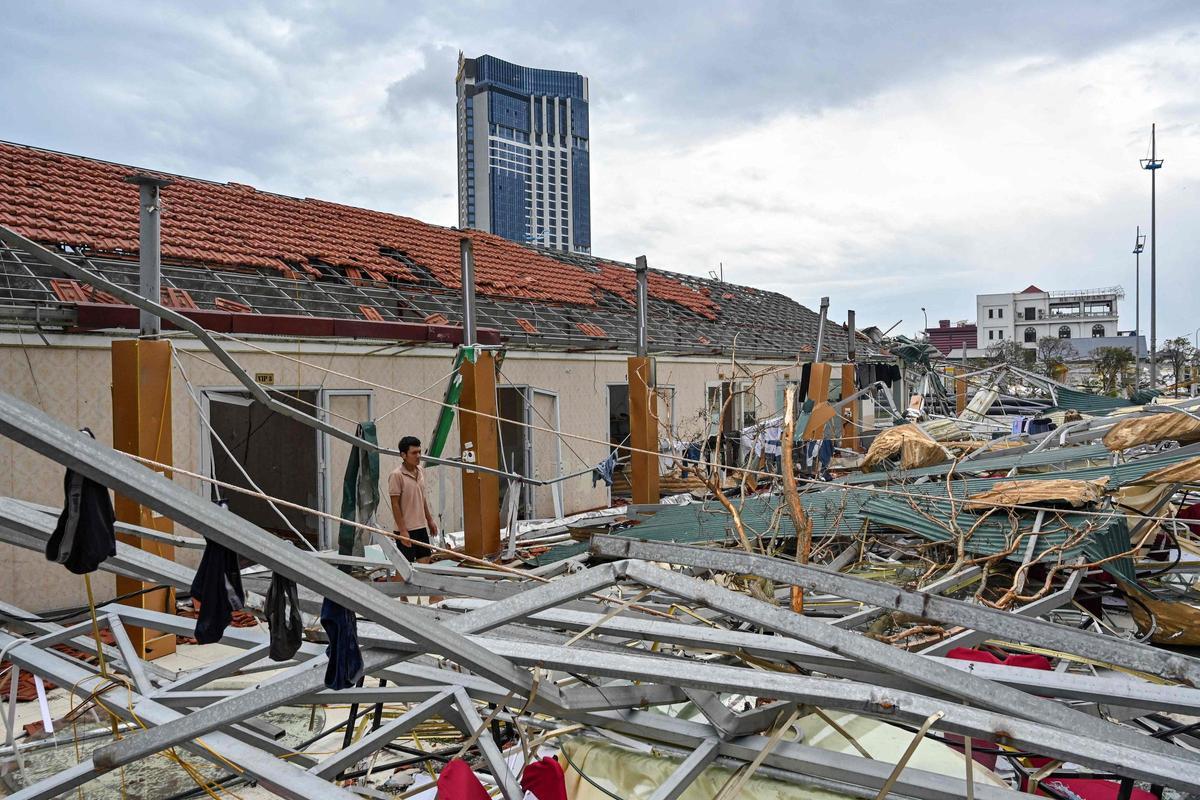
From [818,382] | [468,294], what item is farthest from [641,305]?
[818,382]

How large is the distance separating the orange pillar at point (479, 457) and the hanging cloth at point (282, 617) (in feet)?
25.5

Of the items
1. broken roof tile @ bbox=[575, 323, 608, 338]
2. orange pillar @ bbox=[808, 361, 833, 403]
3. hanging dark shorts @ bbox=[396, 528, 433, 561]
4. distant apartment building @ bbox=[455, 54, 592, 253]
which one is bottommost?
hanging dark shorts @ bbox=[396, 528, 433, 561]

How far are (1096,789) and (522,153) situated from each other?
468 ft

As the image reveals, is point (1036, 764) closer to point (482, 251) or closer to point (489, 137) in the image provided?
point (482, 251)

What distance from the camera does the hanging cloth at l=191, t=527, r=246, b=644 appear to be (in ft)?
7.45

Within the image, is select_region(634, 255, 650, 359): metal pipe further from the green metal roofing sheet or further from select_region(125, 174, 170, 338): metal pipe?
select_region(125, 174, 170, 338): metal pipe

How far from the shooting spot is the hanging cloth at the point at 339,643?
2.31 m

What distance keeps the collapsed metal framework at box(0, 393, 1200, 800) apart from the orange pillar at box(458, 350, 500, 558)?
668cm

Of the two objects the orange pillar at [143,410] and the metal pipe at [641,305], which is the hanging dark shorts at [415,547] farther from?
the metal pipe at [641,305]

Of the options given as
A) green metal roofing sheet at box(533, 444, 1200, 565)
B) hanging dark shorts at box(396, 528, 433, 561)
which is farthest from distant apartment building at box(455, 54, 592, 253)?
green metal roofing sheet at box(533, 444, 1200, 565)

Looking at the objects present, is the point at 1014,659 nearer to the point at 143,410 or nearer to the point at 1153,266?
the point at 143,410

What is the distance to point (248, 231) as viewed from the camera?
12.7 m

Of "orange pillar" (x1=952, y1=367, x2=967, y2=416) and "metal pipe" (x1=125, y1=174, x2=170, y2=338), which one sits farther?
"orange pillar" (x1=952, y1=367, x2=967, y2=416)

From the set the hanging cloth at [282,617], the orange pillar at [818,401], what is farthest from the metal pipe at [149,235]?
the orange pillar at [818,401]
